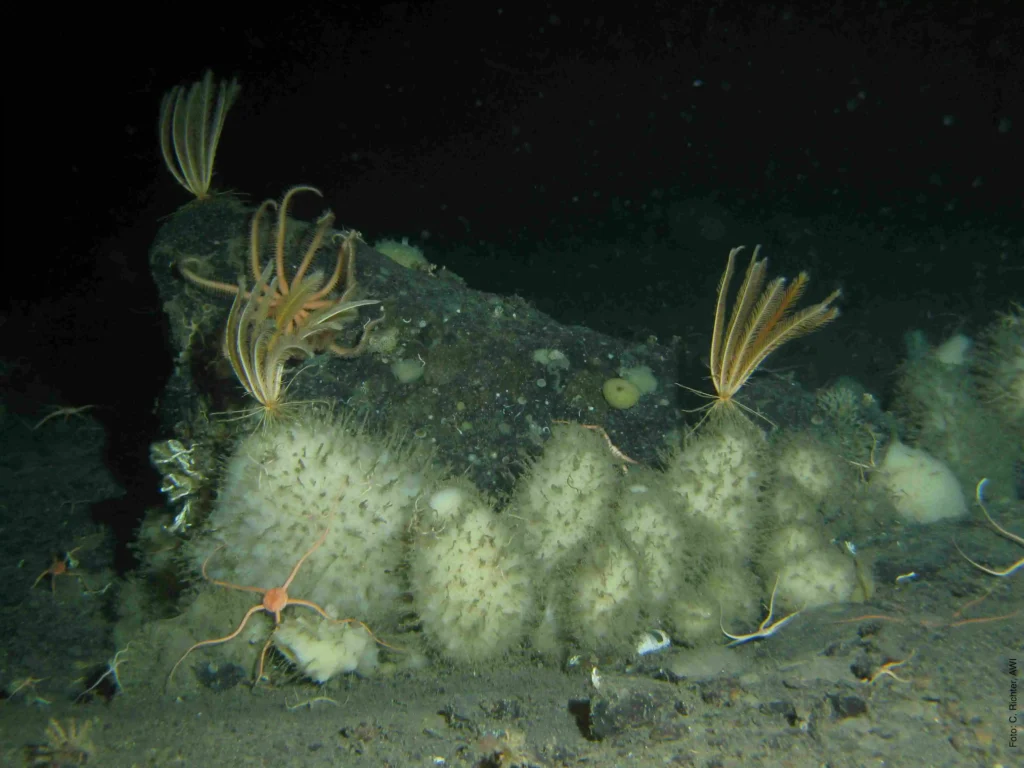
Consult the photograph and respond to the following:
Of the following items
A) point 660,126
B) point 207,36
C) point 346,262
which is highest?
point 346,262

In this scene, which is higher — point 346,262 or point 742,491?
point 346,262

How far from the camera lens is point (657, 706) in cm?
246

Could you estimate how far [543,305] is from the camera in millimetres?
14148

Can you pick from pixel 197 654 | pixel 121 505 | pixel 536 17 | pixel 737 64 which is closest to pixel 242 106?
pixel 536 17

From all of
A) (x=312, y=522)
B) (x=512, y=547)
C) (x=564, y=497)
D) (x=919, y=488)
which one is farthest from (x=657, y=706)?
(x=919, y=488)

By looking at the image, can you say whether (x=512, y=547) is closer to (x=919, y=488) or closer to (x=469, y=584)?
(x=469, y=584)

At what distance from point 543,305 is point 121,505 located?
10.4 m

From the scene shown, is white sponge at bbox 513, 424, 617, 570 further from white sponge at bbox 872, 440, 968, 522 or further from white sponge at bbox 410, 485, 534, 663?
white sponge at bbox 872, 440, 968, 522

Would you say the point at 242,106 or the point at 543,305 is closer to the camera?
the point at 543,305

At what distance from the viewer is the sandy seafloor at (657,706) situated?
221 cm

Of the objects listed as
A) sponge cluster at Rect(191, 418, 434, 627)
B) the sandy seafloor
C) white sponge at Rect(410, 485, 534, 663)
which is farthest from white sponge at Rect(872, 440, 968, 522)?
sponge cluster at Rect(191, 418, 434, 627)

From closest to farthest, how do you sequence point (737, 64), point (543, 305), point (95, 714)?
point (95, 714)
point (543, 305)
point (737, 64)

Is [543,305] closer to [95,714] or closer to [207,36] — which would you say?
[95,714]

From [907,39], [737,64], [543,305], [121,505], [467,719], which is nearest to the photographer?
[467,719]
